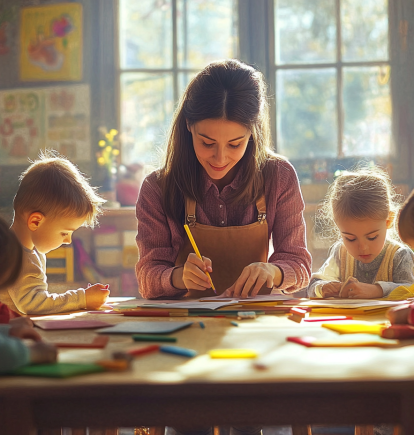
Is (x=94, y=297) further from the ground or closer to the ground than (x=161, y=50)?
closer to the ground

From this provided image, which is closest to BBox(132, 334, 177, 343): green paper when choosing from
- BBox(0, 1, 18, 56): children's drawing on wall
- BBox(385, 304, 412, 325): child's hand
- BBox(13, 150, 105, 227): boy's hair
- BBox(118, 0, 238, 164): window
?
BBox(385, 304, 412, 325): child's hand

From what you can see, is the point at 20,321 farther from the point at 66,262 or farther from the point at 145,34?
the point at 145,34

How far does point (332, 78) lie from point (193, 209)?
7.08ft

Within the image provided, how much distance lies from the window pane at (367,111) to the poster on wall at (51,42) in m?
1.72

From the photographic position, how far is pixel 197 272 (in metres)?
1.33

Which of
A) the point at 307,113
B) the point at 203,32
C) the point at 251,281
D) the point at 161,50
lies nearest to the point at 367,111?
the point at 307,113

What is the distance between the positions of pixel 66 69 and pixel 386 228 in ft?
8.23

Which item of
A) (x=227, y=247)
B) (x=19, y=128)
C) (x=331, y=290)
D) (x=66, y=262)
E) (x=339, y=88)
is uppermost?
(x=339, y=88)

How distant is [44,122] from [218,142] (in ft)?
7.66

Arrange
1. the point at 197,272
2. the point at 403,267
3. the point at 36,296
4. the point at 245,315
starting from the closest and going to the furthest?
the point at 245,315, the point at 36,296, the point at 197,272, the point at 403,267

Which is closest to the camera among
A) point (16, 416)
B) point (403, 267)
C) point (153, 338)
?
point (16, 416)

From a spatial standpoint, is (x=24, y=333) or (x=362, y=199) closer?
(x=24, y=333)

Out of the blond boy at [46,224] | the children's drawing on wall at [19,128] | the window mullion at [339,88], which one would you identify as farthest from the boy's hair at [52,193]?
the window mullion at [339,88]

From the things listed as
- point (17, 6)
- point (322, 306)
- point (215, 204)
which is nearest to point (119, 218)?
point (17, 6)
